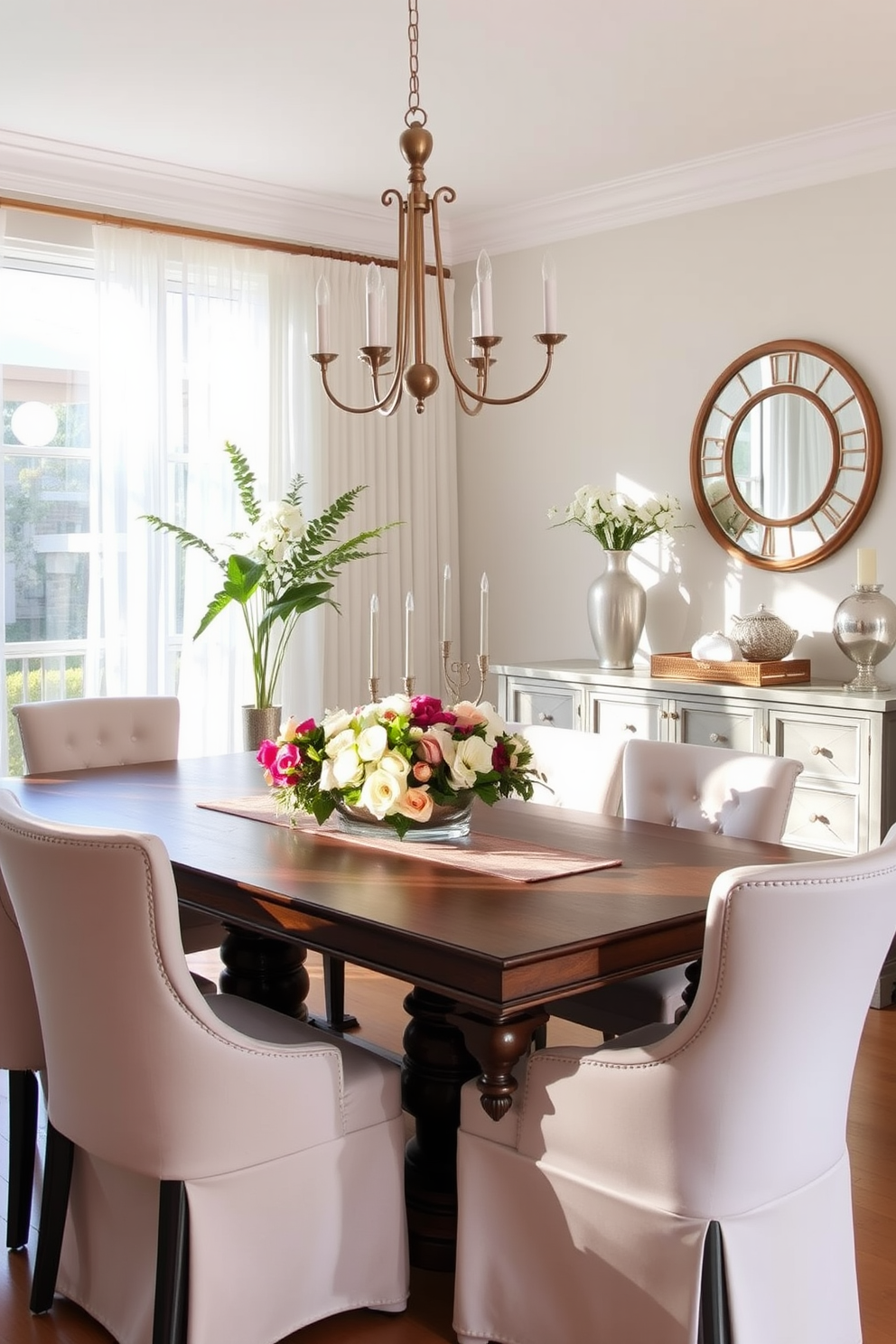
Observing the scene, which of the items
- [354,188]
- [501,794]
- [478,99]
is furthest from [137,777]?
[354,188]

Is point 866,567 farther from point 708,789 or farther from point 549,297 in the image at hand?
point 549,297

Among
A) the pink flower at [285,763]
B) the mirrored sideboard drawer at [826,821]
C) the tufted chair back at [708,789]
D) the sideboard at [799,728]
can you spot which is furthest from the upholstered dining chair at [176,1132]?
the mirrored sideboard drawer at [826,821]

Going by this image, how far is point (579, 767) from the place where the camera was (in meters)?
3.34

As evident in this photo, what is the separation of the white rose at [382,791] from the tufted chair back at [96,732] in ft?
4.50

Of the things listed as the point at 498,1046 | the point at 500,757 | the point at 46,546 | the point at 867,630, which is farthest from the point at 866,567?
the point at 46,546

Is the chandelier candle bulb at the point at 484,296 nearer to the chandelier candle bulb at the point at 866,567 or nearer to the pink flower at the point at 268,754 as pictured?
the pink flower at the point at 268,754

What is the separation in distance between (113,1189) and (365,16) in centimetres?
287

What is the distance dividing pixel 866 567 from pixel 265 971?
223 cm

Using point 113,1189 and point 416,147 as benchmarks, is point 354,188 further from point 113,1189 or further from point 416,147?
point 113,1189

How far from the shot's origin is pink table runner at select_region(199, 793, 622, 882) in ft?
8.05

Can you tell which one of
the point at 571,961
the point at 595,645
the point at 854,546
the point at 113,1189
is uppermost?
the point at 854,546

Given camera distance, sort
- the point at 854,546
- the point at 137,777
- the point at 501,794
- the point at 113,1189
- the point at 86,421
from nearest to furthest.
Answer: the point at 113,1189, the point at 501,794, the point at 137,777, the point at 854,546, the point at 86,421

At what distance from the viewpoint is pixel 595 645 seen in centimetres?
518

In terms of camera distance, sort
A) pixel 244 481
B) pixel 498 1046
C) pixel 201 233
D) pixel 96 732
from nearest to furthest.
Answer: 1. pixel 498 1046
2. pixel 96 732
3. pixel 244 481
4. pixel 201 233
